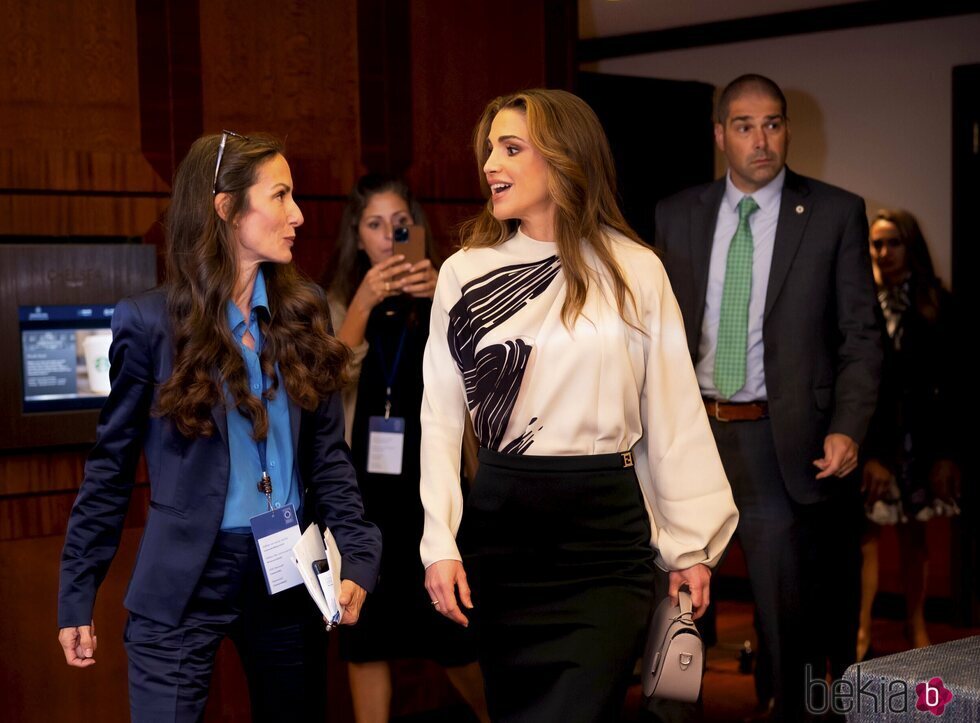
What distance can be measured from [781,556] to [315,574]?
1732mm

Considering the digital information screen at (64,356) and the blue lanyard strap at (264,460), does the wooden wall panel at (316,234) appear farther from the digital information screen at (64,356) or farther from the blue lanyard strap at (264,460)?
the blue lanyard strap at (264,460)

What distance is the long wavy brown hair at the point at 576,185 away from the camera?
2.64m

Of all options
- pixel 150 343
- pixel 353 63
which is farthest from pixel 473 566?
pixel 353 63

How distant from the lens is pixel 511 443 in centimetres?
263

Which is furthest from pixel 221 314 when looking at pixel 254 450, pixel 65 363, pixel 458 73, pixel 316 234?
pixel 458 73

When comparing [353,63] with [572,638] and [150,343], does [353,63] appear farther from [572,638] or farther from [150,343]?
[572,638]

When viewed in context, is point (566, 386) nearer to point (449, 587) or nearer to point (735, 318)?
point (449, 587)

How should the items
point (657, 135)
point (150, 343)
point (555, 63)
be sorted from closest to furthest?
point (150, 343) → point (555, 63) → point (657, 135)

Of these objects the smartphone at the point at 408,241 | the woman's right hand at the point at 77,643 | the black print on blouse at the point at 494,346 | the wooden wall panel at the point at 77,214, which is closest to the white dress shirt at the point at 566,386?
the black print on blouse at the point at 494,346

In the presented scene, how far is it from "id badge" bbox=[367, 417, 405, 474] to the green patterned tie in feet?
3.06

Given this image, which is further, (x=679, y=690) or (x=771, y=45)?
(x=771, y=45)

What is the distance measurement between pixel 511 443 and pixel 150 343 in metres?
0.73

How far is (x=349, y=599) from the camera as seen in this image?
2457 mm

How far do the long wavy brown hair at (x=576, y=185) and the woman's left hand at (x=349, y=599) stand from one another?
2.18 feet
